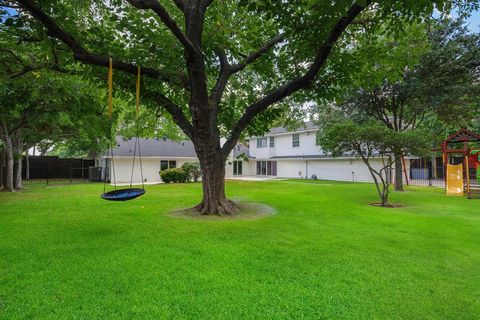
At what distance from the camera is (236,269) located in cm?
446

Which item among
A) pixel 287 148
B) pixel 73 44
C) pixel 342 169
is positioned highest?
pixel 73 44

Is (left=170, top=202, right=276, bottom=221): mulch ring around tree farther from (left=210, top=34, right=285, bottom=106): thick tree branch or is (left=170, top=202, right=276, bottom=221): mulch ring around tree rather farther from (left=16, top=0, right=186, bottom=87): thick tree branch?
(left=16, top=0, right=186, bottom=87): thick tree branch

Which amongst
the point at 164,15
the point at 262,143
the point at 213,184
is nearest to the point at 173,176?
the point at 262,143

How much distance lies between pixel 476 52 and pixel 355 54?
9.99 metres

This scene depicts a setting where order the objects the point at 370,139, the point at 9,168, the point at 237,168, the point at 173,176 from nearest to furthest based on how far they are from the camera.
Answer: the point at 370,139 < the point at 9,168 < the point at 173,176 < the point at 237,168

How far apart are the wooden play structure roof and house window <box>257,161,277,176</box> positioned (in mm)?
18978

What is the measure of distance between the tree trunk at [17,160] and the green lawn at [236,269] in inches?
421

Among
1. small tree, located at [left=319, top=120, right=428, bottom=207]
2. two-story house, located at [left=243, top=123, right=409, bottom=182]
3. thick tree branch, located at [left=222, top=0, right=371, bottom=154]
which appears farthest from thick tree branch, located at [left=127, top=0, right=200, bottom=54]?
two-story house, located at [left=243, top=123, right=409, bottom=182]

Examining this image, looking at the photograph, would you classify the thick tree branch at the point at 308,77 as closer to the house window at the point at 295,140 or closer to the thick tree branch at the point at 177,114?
the thick tree branch at the point at 177,114

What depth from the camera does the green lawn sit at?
325cm

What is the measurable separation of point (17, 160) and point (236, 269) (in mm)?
18363

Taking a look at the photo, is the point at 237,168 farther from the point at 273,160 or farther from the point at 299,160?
the point at 299,160

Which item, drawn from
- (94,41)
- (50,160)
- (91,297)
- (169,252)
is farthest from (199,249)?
(50,160)

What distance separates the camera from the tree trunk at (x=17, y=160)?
1709cm
